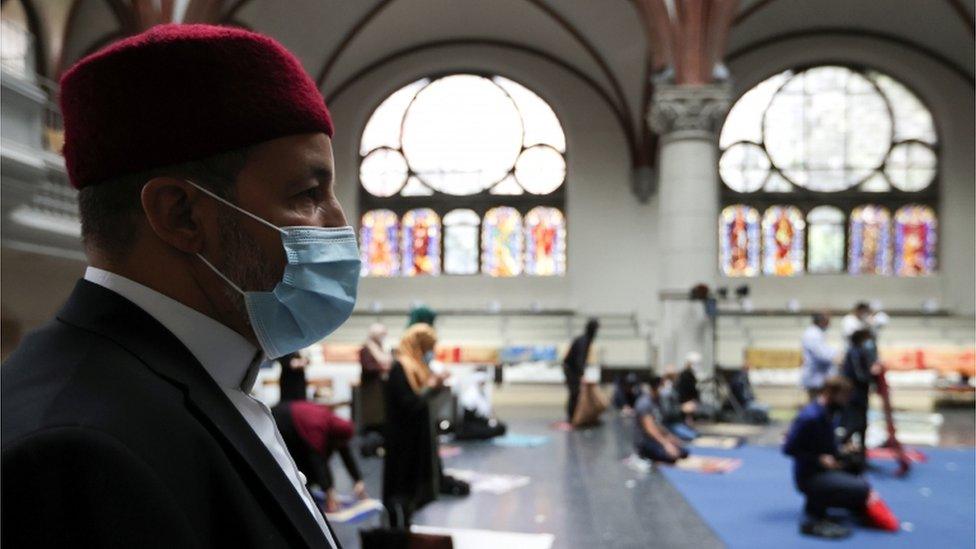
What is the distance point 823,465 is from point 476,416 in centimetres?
574

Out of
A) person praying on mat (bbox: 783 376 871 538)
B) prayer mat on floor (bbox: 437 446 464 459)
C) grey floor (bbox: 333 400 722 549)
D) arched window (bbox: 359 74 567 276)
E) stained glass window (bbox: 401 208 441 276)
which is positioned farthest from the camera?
stained glass window (bbox: 401 208 441 276)

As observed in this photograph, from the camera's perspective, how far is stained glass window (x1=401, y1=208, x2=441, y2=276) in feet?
78.4

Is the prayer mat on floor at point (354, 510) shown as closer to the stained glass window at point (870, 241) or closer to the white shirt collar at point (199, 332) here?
the white shirt collar at point (199, 332)

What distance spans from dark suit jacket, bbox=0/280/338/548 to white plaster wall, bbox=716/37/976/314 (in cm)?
2230

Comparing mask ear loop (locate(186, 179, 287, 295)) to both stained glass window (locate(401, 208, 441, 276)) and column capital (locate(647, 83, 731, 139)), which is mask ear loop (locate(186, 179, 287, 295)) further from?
stained glass window (locate(401, 208, 441, 276))

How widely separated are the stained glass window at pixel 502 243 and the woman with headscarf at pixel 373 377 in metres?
12.9

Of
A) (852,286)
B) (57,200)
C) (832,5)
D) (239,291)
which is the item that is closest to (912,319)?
(852,286)

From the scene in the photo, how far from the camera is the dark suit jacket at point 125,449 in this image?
817mm

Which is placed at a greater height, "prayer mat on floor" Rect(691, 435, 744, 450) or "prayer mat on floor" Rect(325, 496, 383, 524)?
"prayer mat on floor" Rect(325, 496, 383, 524)

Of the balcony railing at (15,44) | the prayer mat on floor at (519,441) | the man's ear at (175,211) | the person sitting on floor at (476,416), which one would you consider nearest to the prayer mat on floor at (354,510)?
the prayer mat on floor at (519,441)

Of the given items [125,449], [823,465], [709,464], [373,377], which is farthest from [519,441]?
[125,449]

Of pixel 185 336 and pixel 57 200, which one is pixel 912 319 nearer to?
pixel 57 200

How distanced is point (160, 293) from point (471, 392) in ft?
36.1

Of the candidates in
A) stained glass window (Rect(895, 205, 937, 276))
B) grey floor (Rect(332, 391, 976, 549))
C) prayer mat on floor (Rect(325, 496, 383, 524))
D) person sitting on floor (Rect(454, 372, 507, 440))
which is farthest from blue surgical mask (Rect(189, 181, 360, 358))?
stained glass window (Rect(895, 205, 937, 276))
